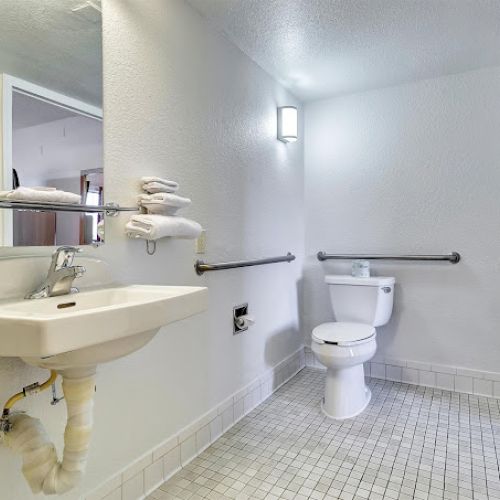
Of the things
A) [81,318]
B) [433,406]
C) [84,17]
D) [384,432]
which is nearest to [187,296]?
[81,318]

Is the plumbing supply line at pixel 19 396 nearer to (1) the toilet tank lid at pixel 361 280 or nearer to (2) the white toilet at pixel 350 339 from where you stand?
(2) the white toilet at pixel 350 339

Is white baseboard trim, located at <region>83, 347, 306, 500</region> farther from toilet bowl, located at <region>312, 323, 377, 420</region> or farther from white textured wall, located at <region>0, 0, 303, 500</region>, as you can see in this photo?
toilet bowl, located at <region>312, 323, 377, 420</region>

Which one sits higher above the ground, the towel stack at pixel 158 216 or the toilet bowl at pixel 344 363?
the towel stack at pixel 158 216

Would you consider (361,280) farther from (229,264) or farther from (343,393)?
(229,264)

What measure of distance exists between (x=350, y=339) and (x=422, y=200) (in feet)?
3.52

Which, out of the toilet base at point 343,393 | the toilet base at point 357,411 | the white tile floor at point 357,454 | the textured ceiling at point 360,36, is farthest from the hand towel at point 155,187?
the toilet base at point 357,411

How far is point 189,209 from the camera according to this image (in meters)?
1.72

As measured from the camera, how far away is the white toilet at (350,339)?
6.72 ft

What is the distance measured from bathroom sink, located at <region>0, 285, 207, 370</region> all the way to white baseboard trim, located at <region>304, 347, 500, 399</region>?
6.28 feet

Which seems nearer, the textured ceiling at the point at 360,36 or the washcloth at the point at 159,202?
the washcloth at the point at 159,202

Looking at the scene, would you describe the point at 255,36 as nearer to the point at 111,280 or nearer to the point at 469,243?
the point at 111,280

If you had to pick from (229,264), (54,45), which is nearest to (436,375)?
(229,264)

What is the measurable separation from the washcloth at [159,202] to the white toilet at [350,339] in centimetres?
111

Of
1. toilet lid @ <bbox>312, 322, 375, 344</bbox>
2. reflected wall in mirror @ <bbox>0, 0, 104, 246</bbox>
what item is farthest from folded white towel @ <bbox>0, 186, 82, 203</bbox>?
toilet lid @ <bbox>312, 322, 375, 344</bbox>
